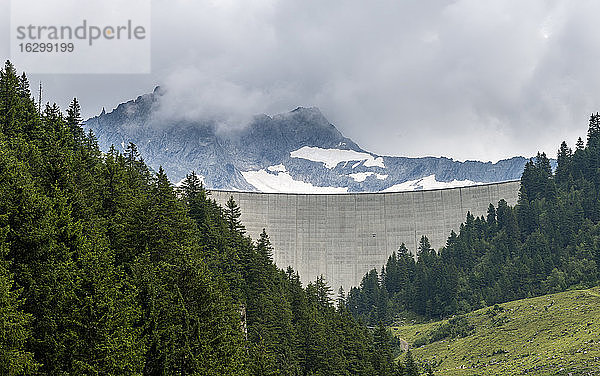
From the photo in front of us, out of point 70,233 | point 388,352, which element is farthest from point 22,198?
point 388,352

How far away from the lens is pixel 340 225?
181 metres

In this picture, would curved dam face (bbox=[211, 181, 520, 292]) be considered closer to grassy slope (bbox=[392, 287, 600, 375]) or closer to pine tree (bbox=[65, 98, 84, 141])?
grassy slope (bbox=[392, 287, 600, 375])

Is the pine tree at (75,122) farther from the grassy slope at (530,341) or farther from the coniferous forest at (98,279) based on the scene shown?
the grassy slope at (530,341)

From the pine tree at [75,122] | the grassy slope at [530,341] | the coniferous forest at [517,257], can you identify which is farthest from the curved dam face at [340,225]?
the pine tree at [75,122]

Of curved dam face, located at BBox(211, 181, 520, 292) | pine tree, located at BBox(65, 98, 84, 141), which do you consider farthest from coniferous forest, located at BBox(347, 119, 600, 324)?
pine tree, located at BBox(65, 98, 84, 141)

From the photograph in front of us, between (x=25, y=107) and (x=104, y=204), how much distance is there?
747 inches

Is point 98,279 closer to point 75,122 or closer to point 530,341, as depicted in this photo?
point 75,122

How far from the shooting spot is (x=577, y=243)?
11919 centimetres

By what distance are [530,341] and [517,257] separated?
39.0 metres

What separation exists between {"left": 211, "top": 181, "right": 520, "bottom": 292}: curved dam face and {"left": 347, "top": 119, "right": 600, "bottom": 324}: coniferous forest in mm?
24603

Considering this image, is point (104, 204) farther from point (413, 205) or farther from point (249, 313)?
point (413, 205)

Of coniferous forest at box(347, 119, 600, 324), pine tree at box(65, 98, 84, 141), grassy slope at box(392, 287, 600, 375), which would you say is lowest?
grassy slope at box(392, 287, 600, 375)

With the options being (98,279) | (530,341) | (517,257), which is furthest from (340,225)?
(98,279)

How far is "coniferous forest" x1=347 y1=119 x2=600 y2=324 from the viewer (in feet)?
378
